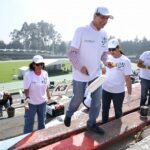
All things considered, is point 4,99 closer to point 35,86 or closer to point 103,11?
point 35,86

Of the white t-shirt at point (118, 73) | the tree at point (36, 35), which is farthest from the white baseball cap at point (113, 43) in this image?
the tree at point (36, 35)

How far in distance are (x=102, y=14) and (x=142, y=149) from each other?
173 centimetres

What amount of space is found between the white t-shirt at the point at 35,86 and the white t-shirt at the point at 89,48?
1.42 metres

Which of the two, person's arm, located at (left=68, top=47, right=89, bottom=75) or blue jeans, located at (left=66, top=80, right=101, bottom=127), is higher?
person's arm, located at (left=68, top=47, right=89, bottom=75)

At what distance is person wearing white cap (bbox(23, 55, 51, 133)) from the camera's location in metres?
5.23

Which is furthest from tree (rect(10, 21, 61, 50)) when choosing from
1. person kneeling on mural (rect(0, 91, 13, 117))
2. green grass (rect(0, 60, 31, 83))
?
person kneeling on mural (rect(0, 91, 13, 117))

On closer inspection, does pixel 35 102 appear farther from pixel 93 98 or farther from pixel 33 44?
pixel 33 44

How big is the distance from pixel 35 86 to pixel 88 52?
67.6 inches

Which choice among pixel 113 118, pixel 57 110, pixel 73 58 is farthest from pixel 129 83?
pixel 57 110

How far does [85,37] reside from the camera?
3.83 meters

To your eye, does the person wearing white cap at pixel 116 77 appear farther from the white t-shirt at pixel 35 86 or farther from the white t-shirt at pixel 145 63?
the white t-shirt at pixel 145 63

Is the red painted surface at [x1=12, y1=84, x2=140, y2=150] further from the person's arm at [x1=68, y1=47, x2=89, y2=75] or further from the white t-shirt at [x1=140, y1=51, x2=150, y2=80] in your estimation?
the white t-shirt at [x1=140, y1=51, x2=150, y2=80]

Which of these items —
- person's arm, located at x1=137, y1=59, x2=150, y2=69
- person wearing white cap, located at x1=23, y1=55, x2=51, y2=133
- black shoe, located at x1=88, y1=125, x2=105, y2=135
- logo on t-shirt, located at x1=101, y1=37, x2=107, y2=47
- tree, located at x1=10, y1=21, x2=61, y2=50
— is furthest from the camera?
tree, located at x1=10, y1=21, x2=61, y2=50

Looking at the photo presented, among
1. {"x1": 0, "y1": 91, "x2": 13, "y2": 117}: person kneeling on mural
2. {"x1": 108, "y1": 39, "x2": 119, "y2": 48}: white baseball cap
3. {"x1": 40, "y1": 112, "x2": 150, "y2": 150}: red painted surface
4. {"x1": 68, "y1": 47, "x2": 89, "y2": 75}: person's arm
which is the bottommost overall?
{"x1": 0, "y1": 91, "x2": 13, "y2": 117}: person kneeling on mural
